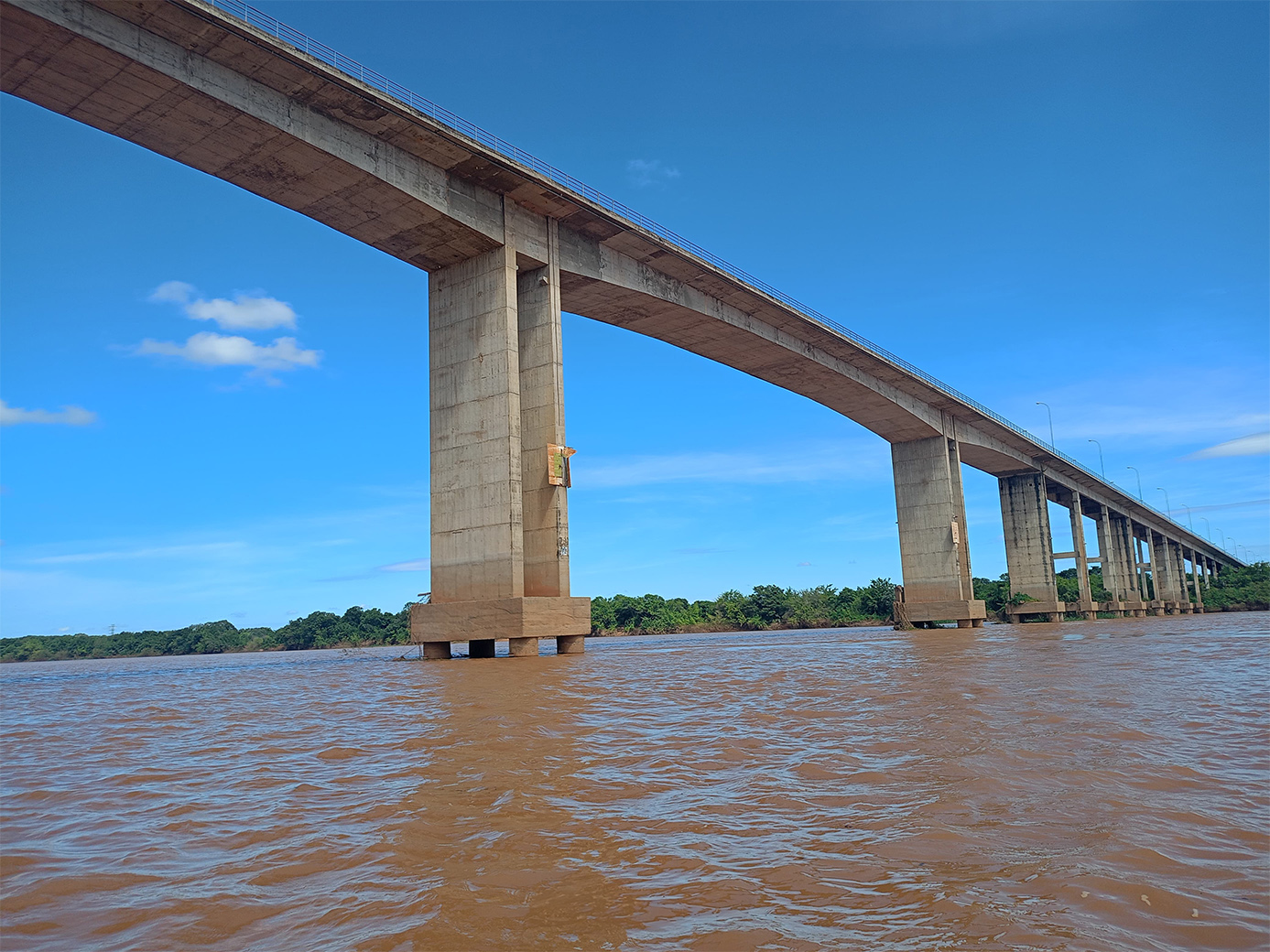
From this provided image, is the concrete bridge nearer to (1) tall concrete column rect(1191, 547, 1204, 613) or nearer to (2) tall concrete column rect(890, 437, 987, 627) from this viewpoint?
(2) tall concrete column rect(890, 437, 987, 627)

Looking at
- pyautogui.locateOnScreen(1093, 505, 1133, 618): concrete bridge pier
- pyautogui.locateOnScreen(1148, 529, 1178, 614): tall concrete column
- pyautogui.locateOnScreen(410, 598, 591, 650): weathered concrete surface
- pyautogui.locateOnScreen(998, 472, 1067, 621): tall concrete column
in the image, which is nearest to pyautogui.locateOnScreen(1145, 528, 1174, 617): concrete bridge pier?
pyautogui.locateOnScreen(1148, 529, 1178, 614): tall concrete column

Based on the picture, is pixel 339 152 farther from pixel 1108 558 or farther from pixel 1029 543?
pixel 1108 558

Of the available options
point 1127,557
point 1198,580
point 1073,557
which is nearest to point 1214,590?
point 1198,580

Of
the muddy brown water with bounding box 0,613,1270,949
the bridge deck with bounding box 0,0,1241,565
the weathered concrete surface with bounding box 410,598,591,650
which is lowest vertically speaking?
the muddy brown water with bounding box 0,613,1270,949

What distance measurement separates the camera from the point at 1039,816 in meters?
4.55

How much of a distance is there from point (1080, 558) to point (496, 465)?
61.1m

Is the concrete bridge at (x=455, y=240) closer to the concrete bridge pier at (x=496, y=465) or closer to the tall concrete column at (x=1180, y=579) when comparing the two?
the concrete bridge pier at (x=496, y=465)

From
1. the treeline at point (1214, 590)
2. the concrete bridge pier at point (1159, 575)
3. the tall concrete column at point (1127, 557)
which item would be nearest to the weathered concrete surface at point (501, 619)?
the treeline at point (1214, 590)

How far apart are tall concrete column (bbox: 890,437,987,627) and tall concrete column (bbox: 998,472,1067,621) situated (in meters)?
13.8

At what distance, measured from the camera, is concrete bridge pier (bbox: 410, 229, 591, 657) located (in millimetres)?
25344

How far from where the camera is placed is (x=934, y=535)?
5356 centimetres

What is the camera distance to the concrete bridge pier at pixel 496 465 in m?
25.3

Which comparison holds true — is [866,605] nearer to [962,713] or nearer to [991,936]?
[962,713]

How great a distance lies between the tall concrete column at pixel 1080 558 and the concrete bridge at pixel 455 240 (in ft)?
138
